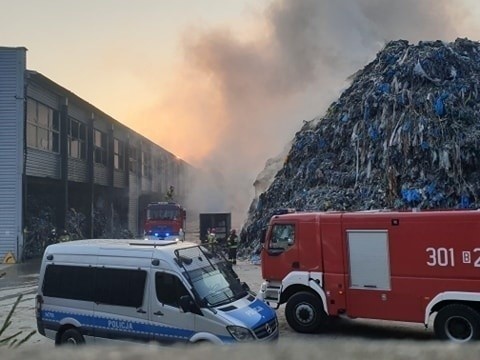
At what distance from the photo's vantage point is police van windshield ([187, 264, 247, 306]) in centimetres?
733

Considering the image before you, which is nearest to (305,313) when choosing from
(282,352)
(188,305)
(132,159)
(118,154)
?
(188,305)

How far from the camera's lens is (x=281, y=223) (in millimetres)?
10562

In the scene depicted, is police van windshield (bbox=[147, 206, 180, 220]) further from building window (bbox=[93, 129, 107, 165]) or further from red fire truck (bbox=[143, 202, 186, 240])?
building window (bbox=[93, 129, 107, 165])

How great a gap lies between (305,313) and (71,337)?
179 inches

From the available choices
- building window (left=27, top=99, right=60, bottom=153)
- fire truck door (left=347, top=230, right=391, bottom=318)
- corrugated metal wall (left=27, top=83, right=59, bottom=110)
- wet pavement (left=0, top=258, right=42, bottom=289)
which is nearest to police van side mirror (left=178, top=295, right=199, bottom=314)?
fire truck door (left=347, top=230, right=391, bottom=318)

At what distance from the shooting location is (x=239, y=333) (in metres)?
6.80

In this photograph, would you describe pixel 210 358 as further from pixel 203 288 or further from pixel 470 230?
pixel 470 230

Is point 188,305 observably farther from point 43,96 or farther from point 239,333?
point 43,96

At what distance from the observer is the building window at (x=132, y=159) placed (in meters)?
40.0

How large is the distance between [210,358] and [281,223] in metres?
8.85

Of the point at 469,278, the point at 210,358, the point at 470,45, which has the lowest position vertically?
the point at 469,278

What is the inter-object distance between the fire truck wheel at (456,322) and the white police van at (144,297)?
3020 mm

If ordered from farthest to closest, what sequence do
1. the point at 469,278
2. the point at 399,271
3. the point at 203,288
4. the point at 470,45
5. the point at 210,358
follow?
the point at 470,45
the point at 399,271
the point at 469,278
the point at 203,288
the point at 210,358

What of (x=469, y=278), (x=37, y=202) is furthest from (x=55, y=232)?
(x=469, y=278)
